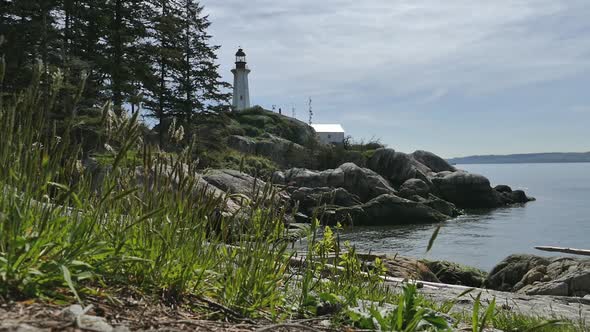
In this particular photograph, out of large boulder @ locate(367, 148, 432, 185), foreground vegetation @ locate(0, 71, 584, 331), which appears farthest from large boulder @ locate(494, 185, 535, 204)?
foreground vegetation @ locate(0, 71, 584, 331)

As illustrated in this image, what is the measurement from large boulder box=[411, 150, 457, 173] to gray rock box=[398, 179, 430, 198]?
1376 cm

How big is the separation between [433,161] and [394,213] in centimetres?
2633

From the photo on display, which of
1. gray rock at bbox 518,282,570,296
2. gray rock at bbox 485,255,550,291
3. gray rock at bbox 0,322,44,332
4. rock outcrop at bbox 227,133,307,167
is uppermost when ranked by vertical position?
rock outcrop at bbox 227,133,307,167

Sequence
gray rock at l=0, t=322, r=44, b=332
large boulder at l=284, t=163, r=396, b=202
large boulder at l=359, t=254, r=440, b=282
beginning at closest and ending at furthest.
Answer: gray rock at l=0, t=322, r=44, b=332 < large boulder at l=359, t=254, r=440, b=282 < large boulder at l=284, t=163, r=396, b=202

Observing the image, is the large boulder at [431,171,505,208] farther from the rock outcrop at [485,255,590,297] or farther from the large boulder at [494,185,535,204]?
the rock outcrop at [485,255,590,297]

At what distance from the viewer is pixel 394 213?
40969 mm

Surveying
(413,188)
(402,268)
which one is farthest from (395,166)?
(402,268)

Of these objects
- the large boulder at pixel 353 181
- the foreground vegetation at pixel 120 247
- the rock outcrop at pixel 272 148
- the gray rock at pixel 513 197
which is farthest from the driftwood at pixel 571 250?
the gray rock at pixel 513 197

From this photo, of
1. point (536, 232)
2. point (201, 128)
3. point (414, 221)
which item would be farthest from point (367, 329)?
point (201, 128)

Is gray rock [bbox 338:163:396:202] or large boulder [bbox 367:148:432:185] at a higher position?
large boulder [bbox 367:148:432:185]

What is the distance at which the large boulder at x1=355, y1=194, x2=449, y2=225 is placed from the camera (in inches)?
1581

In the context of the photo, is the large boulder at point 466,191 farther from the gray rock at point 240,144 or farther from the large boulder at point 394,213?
the gray rock at point 240,144

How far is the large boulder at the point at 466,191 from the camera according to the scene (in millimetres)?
54375

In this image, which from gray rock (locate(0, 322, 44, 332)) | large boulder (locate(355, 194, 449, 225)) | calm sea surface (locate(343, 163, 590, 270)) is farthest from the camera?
large boulder (locate(355, 194, 449, 225))
